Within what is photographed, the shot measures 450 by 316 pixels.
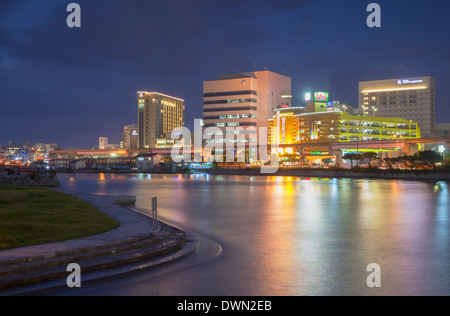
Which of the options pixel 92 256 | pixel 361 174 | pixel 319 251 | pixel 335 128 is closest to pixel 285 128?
pixel 335 128

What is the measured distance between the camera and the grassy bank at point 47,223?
1175cm

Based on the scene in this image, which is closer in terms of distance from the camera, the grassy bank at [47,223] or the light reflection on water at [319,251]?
the light reflection on water at [319,251]

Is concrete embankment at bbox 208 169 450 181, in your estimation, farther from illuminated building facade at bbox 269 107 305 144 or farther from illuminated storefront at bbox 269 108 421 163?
illuminated building facade at bbox 269 107 305 144

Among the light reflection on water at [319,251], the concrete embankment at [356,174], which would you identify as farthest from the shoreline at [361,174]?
the light reflection on water at [319,251]

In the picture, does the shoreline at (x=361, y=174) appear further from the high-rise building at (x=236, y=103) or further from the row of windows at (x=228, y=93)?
the row of windows at (x=228, y=93)

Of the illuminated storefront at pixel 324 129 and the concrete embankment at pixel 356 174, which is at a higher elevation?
the illuminated storefront at pixel 324 129

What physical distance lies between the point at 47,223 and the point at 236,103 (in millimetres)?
158401

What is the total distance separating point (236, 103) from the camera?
170250 mm

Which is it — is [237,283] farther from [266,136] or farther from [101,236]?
[266,136]

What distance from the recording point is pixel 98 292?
806 cm

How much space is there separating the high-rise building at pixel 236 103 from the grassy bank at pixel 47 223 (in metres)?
148

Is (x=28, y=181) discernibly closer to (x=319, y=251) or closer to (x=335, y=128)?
(x=319, y=251)
